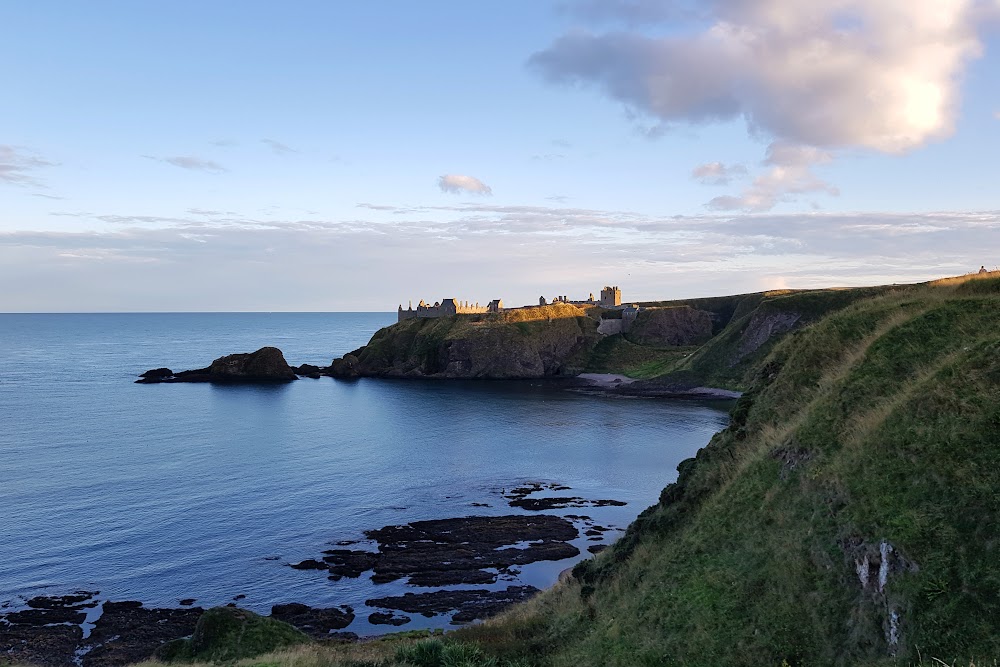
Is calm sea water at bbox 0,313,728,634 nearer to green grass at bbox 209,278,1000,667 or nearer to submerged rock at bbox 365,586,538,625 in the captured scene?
submerged rock at bbox 365,586,538,625

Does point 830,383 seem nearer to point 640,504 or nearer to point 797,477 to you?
point 797,477

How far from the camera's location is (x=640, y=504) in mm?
58250

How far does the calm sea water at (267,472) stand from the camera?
42.1m

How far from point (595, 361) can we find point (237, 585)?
12923cm

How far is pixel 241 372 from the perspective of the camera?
6102 inches

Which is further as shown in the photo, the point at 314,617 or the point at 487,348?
the point at 487,348

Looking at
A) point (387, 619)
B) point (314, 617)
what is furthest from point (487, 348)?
point (314, 617)

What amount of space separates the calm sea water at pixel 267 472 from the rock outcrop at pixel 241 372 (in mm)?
20156

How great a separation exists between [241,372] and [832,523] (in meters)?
154

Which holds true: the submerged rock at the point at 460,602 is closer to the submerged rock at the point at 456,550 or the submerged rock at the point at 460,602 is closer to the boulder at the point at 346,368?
the submerged rock at the point at 456,550

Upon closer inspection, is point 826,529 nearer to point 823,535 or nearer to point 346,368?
point 823,535

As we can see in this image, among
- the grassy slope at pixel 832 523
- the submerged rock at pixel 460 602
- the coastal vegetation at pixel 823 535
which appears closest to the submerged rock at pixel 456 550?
the submerged rock at pixel 460 602

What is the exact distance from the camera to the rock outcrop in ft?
500

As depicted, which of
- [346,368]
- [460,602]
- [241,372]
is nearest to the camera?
[460,602]
